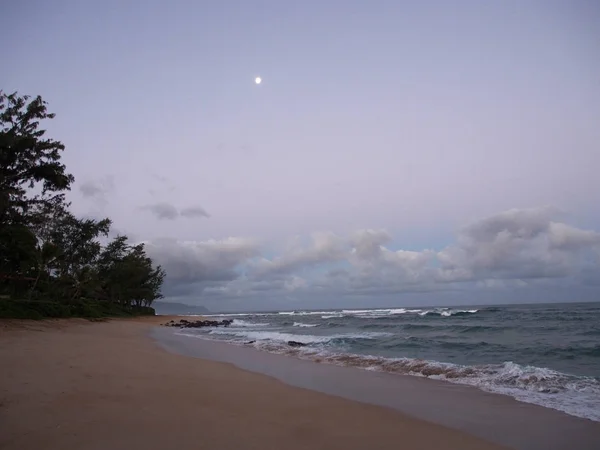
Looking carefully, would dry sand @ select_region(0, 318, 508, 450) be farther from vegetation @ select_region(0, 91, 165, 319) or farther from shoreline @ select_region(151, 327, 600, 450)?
vegetation @ select_region(0, 91, 165, 319)

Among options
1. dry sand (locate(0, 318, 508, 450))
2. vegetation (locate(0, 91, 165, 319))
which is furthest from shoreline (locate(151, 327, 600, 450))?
vegetation (locate(0, 91, 165, 319))

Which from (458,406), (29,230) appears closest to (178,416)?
(458,406)

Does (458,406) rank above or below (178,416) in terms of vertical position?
below

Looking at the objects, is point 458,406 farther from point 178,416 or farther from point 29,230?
point 29,230

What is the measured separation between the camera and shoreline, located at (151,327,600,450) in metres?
5.81

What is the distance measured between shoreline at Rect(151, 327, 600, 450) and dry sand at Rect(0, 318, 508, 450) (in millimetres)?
651

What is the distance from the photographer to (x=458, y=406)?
761 centimetres

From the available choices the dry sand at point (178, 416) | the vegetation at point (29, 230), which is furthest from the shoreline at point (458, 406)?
the vegetation at point (29, 230)

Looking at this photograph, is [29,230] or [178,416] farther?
[29,230]

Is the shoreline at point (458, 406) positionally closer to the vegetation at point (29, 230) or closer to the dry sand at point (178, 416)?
the dry sand at point (178, 416)

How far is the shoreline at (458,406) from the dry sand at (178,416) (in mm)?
651

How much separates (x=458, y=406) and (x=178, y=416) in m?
5.56

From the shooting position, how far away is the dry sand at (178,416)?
14.6 feet

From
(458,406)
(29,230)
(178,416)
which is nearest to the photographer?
(178,416)
